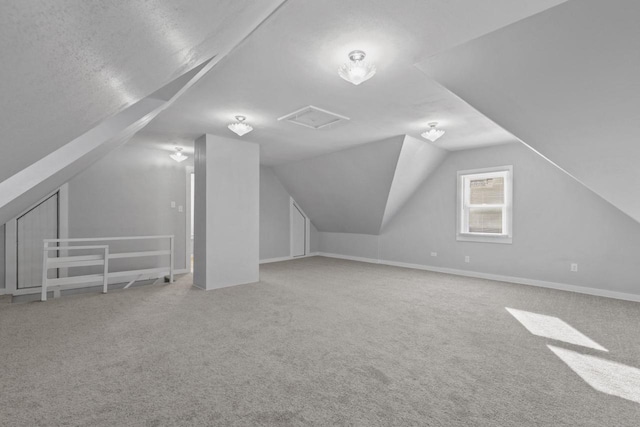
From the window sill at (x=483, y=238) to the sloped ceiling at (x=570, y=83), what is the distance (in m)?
1.95

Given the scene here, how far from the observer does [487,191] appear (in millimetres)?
5562

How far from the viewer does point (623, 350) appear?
8.59ft

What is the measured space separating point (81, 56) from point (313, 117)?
3.38 metres

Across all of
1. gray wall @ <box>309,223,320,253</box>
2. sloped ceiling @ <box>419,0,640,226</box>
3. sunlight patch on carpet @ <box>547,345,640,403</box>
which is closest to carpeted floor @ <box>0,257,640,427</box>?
sunlight patch on carpet @ <box>547,345,640,403</box>

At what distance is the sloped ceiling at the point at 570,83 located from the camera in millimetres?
1831

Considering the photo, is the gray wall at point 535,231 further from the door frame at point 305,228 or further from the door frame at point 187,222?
the door frame at point 187,222

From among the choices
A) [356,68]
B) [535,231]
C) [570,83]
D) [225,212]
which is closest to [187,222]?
[225,212]

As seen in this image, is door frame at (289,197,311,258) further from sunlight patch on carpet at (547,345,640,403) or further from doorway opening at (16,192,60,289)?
sunlight patch on carpet at (547,345,640,403)

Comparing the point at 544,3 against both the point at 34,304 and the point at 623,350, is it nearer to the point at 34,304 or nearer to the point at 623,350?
the point at 623,350

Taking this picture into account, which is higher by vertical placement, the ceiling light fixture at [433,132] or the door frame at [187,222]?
the ceiling light fixture at [433,132]

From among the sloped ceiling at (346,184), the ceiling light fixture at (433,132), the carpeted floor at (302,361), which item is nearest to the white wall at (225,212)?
the carpeted floor at (302,361)

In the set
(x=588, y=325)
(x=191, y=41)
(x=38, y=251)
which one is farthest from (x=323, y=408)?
(x=38, y=251)

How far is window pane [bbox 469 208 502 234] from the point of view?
5445 millimetres

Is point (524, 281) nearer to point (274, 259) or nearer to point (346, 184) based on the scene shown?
point (346, 184)
